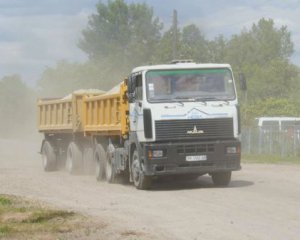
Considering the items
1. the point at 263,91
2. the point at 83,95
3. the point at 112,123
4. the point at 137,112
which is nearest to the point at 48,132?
the point at 83,95

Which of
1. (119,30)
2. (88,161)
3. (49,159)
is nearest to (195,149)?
(88,161)

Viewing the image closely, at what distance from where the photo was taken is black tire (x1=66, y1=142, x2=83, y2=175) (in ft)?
77.6

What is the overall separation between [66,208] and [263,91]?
65955mm

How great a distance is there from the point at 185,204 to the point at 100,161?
696 centimetres

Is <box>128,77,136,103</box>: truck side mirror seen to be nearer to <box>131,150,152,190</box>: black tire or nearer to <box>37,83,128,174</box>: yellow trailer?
<box>37,83,128,174</box>: yellow trailer

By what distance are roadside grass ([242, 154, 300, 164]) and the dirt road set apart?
7.47 metres

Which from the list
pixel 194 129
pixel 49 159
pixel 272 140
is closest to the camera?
pixel 194 129

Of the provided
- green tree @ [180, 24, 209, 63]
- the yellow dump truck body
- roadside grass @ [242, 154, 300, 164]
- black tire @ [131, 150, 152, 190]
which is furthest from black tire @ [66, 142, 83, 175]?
green tree @ [180, 24, 209, 63]

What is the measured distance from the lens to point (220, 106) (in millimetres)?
16906

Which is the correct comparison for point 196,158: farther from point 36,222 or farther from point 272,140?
point 272,140

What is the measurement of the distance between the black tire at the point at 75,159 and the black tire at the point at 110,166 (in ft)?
11.6

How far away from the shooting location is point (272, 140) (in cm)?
3406

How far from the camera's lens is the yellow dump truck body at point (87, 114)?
61.1ft

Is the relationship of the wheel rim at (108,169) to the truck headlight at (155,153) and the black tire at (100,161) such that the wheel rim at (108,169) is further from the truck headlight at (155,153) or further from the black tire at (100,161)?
the truck headlight at (155,153)
